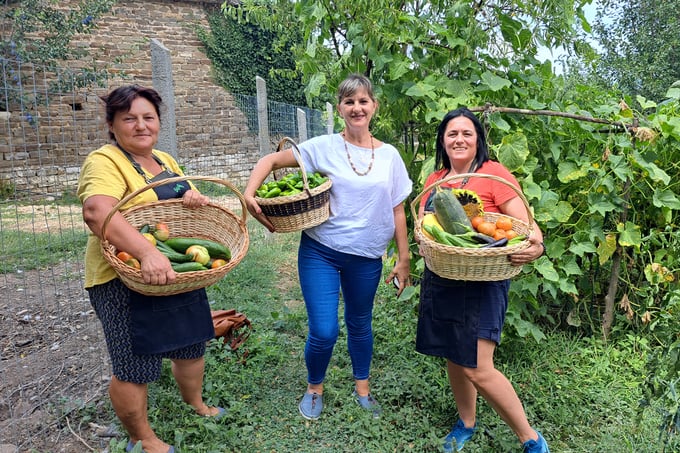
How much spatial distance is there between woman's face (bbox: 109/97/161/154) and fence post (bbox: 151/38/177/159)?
1.40 m

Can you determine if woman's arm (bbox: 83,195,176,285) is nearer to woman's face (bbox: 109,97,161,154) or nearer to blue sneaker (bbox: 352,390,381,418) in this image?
woman's face (bbox: 109,97,161,154)

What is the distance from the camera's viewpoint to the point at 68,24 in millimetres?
10336

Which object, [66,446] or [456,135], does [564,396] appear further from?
[66,446]

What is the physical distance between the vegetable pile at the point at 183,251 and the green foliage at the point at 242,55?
11.2 metres

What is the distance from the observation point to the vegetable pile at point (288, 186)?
Answer: 8.11 ft

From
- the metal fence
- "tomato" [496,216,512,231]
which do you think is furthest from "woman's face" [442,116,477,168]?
the metal fence

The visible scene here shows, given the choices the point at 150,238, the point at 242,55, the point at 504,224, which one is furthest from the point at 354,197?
the point at 242,55

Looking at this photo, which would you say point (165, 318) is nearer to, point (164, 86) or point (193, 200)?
point (193, 200)

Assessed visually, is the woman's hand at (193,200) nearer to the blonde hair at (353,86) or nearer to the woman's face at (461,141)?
the blonde hair at (353,86)

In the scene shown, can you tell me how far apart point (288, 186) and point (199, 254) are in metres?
0.60

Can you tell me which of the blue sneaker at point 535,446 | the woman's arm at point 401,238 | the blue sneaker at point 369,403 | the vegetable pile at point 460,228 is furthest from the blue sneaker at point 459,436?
the vegetable pile at point 460,228

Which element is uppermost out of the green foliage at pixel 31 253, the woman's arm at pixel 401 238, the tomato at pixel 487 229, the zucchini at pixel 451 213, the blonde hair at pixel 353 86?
the blonde hair at pixel 353 86

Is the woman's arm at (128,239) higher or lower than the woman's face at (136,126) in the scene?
lower

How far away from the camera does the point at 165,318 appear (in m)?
2.19
